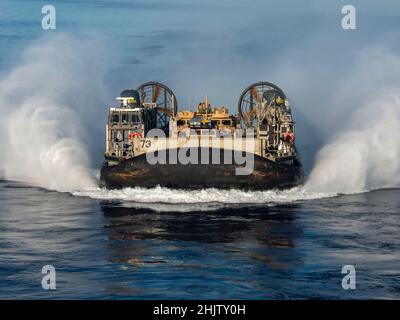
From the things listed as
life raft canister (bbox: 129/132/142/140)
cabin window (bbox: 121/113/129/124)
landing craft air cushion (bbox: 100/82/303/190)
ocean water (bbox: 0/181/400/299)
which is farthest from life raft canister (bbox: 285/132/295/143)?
cabin window (bbox: 121/113/129/124)

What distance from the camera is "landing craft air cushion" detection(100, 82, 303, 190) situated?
35.7 meters

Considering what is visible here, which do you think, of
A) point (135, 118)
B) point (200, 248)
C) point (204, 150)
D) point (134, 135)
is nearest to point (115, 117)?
point (135, 118)

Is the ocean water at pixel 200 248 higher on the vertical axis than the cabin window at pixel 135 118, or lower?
lower

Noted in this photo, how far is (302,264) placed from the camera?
20828 mm

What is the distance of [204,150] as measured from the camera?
36312mm

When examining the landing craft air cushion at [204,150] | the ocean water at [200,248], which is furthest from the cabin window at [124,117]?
the ocean water at [200,248]

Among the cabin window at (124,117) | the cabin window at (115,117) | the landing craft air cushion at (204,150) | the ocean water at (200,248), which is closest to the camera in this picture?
the ocean water at (200,248)

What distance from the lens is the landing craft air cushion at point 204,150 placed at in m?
35.7

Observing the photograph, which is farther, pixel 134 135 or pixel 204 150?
pixel 134 135

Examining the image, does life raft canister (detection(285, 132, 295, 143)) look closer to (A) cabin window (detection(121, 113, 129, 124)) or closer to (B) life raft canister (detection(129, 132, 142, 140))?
(B) life raft canister (detection(129, 132, 142, 140))

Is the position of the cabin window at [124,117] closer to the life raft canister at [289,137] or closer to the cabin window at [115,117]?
the cabin window at [115,117]

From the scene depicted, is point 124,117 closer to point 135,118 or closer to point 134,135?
point 135,118

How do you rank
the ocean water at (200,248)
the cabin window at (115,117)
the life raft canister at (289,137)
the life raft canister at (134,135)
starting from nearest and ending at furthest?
the ocean water at (200,248), the life raft canister at (134,135), the cabin window at (115,117), the life raft canister at (289,137)

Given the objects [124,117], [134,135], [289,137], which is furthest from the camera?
[289,137]
